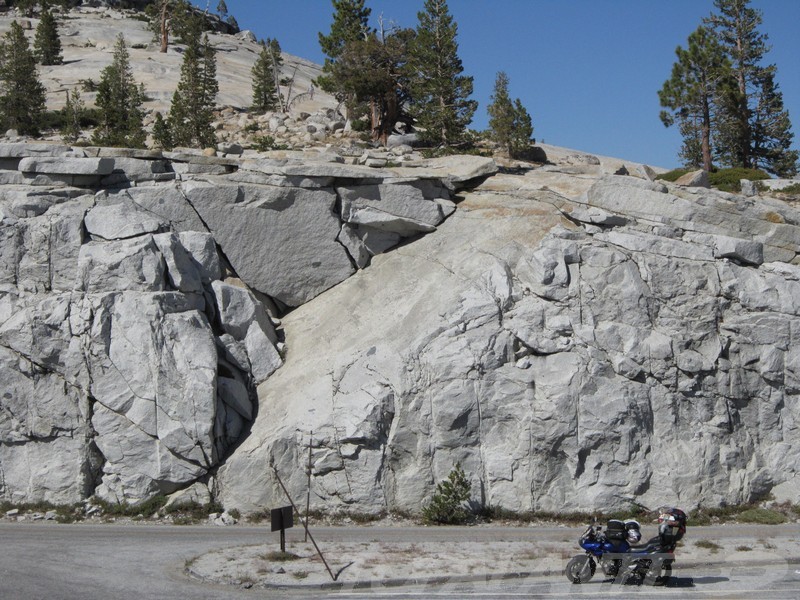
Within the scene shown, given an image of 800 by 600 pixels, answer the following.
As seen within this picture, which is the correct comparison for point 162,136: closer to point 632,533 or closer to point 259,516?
point 259,516

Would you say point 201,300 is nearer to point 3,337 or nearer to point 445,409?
point 3,337

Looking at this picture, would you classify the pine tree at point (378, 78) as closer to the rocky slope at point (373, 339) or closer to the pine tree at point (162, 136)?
the pine tree at point (162, 136)

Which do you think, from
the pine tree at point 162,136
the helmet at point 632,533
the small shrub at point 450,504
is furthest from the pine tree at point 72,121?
the helmet at point 632,533

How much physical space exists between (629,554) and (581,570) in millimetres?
987

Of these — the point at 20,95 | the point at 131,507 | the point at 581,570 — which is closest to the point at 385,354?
the point at 131,507

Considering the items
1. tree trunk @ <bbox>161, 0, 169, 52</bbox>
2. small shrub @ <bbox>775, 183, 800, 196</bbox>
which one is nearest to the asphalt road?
small shrub @ <bbox>775, 183, 800, 196</bbox>

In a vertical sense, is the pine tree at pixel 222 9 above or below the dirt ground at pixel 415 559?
above

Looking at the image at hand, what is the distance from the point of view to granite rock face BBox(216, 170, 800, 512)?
2244 cm

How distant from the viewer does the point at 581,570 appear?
15203 mm

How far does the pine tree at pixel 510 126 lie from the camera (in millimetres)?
40375

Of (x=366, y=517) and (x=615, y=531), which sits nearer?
(x=615, y=531)

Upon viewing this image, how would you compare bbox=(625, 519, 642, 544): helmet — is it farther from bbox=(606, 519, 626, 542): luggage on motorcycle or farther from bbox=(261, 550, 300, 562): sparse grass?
bbox=(261, 550, 300, 562): sparse grass

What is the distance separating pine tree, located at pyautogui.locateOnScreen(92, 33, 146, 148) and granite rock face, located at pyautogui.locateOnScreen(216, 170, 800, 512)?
633 inches

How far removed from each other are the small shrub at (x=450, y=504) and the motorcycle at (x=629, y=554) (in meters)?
6.36
